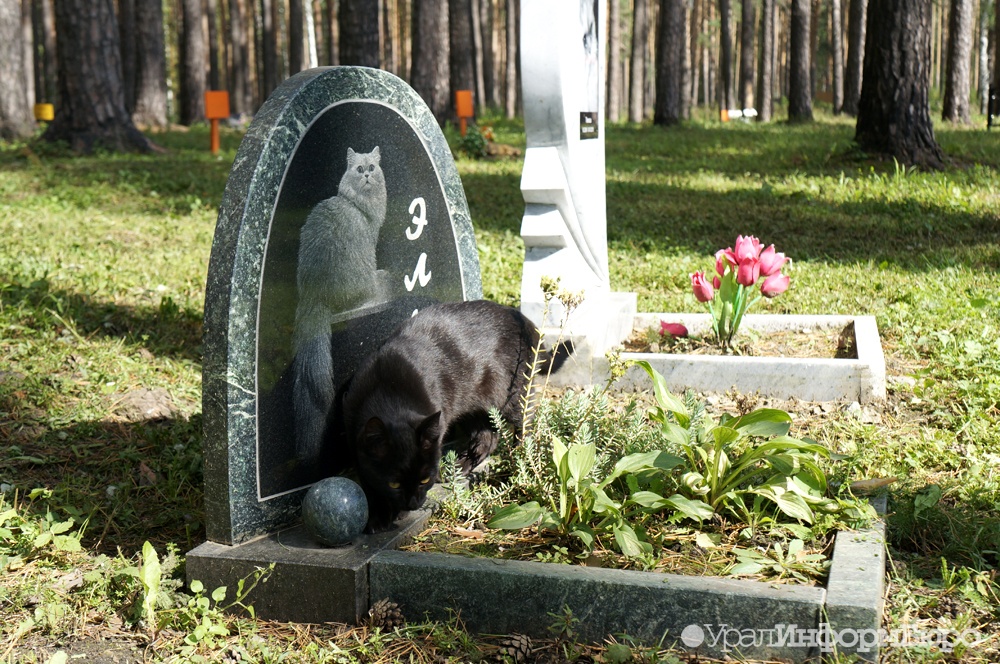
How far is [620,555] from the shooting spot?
9.98ft

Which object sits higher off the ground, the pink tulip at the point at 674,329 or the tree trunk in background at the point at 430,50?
the tree trunk in background at the point at 430,50

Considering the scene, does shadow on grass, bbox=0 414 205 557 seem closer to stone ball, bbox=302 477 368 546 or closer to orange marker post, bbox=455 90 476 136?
stone ball, bbox=302 477 368 546

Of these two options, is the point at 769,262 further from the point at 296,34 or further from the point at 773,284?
the point at 296,34

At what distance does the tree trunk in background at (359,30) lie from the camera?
480 inches

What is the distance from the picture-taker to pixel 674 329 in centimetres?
517

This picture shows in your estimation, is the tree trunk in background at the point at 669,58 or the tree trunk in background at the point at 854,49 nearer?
the tree trunk in background at the point at 669,58

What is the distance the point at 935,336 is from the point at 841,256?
95.7 inches

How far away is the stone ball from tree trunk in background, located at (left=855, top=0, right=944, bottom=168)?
380 inches

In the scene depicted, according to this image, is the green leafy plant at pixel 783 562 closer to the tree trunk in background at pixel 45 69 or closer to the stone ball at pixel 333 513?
the stone ball at pixel 333 513

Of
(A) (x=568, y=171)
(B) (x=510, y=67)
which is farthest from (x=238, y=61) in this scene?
(A) (x=568, y=171)

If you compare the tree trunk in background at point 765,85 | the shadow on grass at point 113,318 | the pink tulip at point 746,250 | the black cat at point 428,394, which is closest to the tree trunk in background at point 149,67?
the shadow on grass at point 113,318

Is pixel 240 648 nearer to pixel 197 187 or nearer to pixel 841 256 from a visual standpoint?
pixel 841 256

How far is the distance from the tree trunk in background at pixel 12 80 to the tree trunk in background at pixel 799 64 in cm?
1612

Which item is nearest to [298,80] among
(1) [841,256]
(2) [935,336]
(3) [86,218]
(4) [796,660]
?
(4) [796,660]
